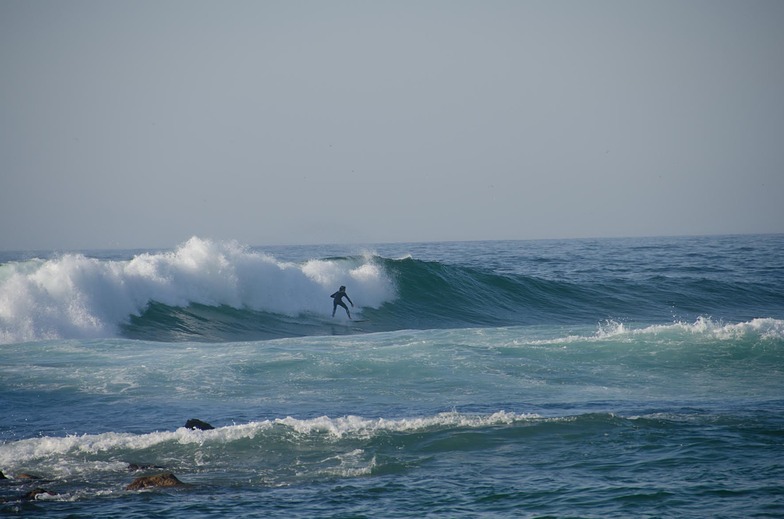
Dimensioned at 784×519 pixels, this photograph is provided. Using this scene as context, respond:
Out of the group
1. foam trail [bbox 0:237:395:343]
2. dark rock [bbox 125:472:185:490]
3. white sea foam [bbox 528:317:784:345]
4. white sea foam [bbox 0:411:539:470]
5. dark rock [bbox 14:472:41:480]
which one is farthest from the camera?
foam trail [bbox 0:237:395:343]

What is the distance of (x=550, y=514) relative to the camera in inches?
287

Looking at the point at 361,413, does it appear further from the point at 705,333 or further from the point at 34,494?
the point at 705,333

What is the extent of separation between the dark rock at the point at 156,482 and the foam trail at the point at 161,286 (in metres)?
14.0

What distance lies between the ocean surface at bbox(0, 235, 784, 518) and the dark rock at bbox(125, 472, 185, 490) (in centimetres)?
12

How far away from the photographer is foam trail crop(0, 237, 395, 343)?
22.0 meters

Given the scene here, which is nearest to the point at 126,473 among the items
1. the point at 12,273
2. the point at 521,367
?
the point at 521,367

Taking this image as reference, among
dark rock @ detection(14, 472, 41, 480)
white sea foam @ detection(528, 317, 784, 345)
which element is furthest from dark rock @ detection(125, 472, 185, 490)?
white sea foam @ detection(528, 317, 784, 345)

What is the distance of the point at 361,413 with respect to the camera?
11680 mm

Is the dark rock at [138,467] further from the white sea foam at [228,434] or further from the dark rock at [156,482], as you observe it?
the dark rock at [156,482]

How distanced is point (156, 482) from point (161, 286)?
19.9 m

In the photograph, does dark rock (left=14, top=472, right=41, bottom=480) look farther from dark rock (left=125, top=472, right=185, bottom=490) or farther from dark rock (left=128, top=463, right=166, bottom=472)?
dark rock (left=125, top=472, right=185, bottom=490)

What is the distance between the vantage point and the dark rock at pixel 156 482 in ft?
27.0

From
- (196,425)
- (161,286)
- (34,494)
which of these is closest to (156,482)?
(34,494)

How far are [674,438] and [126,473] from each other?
6473mm
